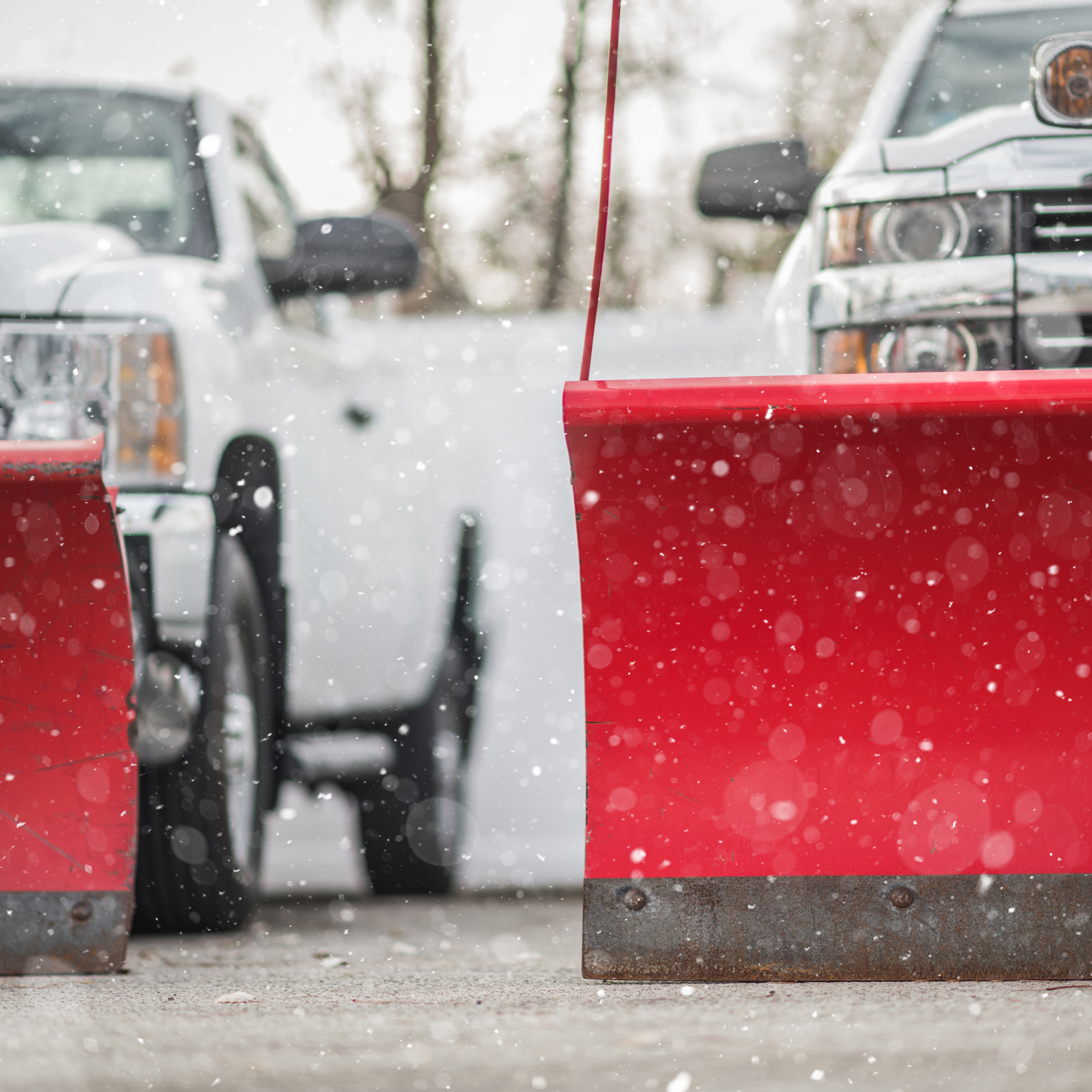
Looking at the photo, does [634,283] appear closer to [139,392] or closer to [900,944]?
[139,392]

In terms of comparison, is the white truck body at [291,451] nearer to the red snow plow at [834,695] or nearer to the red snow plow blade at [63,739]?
the red snow plow blade at [63,739]

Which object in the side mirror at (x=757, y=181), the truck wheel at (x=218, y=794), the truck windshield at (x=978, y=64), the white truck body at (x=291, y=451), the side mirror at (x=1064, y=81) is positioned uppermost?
the truck windshield at (x=978, y=64)

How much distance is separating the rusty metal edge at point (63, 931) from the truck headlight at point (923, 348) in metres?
1.77

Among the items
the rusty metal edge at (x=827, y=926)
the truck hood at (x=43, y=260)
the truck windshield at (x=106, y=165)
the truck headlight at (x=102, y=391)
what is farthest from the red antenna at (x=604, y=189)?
the truck windshield at (x=106, y=165)

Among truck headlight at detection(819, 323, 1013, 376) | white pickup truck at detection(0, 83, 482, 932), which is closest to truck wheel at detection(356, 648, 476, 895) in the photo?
white pickup truck at detection(0, 83, 482, 932)

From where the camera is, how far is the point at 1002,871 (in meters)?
2.25

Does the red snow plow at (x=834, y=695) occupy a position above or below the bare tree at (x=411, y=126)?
below

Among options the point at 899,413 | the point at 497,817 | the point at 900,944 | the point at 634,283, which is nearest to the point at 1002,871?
the point at 900,944

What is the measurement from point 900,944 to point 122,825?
51.4 inches

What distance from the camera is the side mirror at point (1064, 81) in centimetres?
276

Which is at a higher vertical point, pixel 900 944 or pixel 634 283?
pixel 634 283

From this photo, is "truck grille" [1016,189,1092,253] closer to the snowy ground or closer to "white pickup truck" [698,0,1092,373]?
"white pickup truck" [698,0,1092,373]

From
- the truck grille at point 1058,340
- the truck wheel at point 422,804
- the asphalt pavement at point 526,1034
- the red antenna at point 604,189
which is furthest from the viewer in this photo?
the truck wheel at point 422,804

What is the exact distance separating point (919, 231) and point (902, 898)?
150 cm
